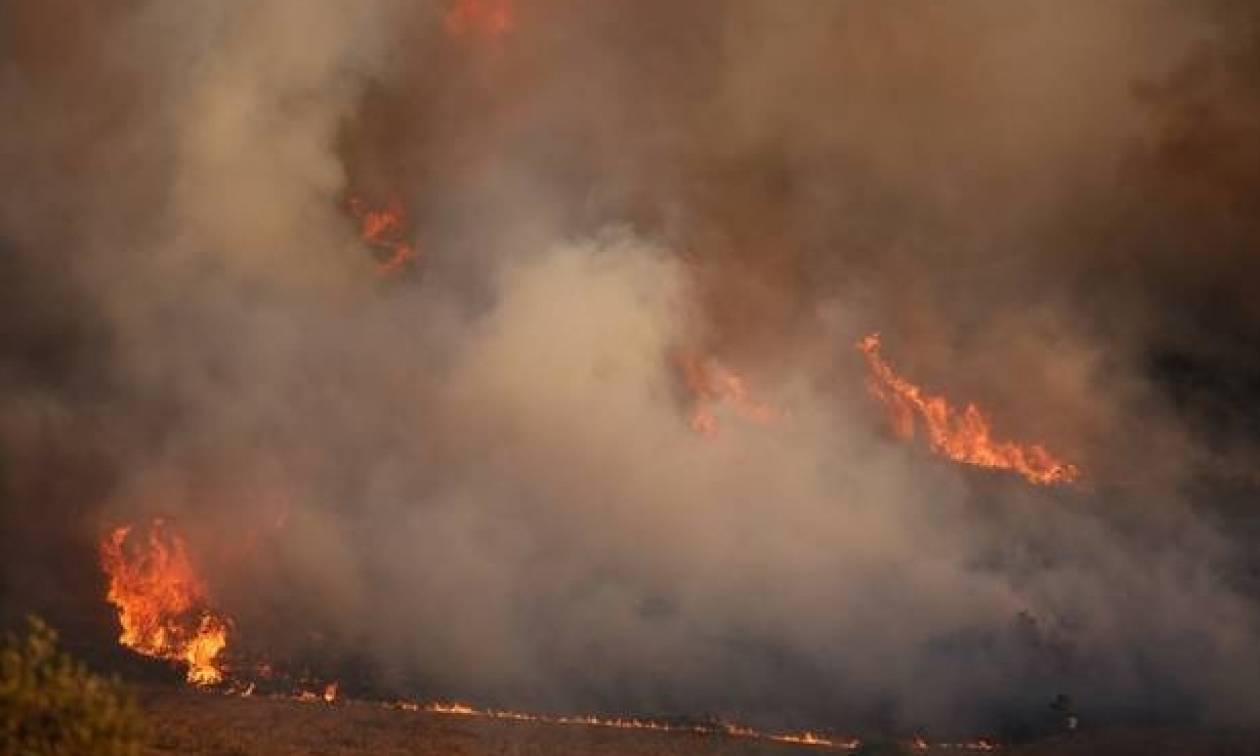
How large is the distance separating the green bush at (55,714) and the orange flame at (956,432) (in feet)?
112

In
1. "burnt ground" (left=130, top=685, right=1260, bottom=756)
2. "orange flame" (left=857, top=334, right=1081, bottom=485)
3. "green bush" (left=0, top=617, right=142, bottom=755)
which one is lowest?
"green bush" (left=0, top=617, right=142, bottom=755)

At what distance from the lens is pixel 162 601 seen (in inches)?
1224

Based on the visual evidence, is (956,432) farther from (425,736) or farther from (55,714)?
(55,714)

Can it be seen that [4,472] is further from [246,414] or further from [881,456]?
[881,456]

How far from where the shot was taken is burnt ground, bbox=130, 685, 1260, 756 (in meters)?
22.9

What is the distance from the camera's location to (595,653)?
3025 centimetres

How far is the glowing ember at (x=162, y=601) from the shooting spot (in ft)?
93.8

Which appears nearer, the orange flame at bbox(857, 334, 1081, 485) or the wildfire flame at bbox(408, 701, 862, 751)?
the wildfire flame at bbox(408, 701, 862, 751)

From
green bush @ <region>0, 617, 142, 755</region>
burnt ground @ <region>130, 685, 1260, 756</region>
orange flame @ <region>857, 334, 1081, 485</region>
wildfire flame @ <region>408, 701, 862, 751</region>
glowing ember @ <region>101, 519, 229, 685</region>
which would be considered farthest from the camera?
orange flame @ <region>857, 334, 1081, 485</region>

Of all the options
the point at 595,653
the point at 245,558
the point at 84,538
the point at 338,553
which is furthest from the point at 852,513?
the point at 84,538

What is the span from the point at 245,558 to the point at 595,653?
12206mm

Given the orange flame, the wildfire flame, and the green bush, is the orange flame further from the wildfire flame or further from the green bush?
the green bush

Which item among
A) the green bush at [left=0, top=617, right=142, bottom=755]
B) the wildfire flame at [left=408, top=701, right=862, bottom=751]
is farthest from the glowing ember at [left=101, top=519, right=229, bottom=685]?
the green bush at [left=0, top=617, right=142, bottom=755]

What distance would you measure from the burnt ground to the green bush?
9442 millimetres
